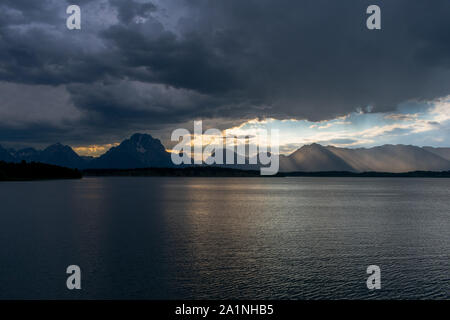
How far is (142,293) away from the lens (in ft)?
90.6

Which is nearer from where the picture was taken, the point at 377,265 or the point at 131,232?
the point at 377,265

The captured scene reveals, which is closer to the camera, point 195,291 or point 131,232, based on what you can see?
point 195,291

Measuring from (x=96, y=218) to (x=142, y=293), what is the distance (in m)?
51.2

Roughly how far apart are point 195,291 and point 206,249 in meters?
15.3

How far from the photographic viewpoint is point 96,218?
243 ft
